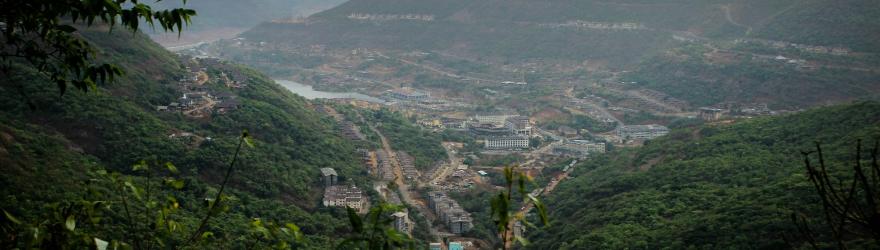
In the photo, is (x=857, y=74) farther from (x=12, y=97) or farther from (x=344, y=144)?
(x=12, y=97)

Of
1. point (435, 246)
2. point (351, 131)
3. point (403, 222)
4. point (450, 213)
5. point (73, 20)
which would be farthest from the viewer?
point (351, 131)

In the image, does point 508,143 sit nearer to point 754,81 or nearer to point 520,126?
point 520,126

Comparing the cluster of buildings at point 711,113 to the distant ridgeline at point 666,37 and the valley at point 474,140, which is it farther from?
the distant ridgeline at point 666,37

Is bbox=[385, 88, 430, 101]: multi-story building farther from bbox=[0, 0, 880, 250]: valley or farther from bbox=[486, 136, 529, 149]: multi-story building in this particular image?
bbox=[486, 136, 529, 149]: multi-story building

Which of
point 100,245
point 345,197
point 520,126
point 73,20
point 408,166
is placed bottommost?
point 520,126

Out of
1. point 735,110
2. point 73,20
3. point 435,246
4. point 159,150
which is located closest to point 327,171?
point 159,150

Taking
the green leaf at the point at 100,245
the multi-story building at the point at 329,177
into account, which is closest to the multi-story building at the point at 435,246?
the multi-story building at the point at 329,177

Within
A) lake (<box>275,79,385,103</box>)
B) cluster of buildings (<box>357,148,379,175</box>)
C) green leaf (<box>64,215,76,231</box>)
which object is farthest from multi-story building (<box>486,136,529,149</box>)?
green leaf (<box>64,215,76,231</box>)
